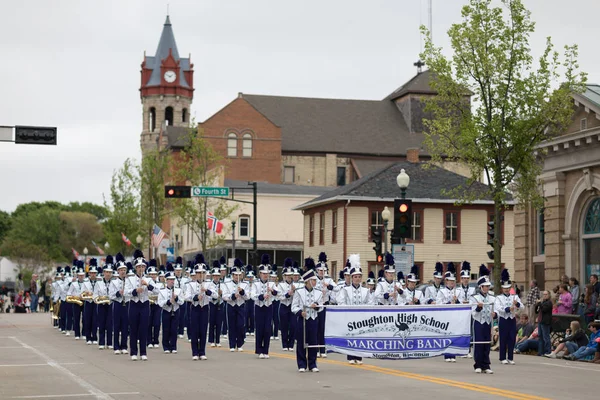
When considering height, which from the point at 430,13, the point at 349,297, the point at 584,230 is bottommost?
the point at 349,297

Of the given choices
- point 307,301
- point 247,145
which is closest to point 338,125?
point 247,145

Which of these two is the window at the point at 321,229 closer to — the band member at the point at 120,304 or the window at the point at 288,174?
the window at the point at 288,174

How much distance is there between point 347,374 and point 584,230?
60.4ft

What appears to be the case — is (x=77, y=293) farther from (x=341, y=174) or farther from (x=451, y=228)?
(x=341, y=174)

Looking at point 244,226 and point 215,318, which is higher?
point 244,226

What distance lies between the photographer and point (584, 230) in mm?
35312

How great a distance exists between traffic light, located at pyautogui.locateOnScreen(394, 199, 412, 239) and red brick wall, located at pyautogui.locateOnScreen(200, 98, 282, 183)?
6463cm

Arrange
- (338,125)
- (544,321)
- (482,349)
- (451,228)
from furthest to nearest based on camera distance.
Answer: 1. (338,125)
2. (451,228)
3. (544,321)
4. (482,349)

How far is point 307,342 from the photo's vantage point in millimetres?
19938

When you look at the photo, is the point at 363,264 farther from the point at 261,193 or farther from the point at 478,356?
the point at 478,356

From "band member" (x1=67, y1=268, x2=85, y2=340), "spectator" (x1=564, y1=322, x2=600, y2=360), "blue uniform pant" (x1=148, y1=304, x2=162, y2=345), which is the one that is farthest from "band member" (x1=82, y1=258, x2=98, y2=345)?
"spectator" (x1=564, y1=322, x2=600, y2=360)

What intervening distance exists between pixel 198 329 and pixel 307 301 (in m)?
4.33

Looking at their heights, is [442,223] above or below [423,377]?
above

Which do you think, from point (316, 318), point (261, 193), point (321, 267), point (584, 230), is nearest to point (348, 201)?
point (261, 193)
